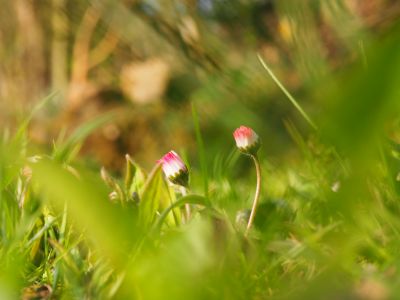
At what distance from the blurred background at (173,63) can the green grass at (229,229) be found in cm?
4

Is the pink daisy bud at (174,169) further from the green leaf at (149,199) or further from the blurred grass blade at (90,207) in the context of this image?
the blurred grass blade at (90,207)

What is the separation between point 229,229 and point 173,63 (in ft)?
4.37

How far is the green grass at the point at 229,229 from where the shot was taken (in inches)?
10.9

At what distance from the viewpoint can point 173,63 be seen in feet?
6.18

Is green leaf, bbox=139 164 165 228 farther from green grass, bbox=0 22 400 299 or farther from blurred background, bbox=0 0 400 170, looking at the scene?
blurred background, bbox=0 0 400 170

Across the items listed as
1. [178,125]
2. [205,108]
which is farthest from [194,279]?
[178,125]

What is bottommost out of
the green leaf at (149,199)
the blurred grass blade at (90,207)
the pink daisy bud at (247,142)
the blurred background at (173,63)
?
the blurred background at (173,63)

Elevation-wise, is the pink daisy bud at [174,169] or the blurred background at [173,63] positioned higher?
the pink daisy bud at [174,169]

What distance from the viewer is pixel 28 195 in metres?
0.82

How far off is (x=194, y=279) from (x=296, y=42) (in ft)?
1.41

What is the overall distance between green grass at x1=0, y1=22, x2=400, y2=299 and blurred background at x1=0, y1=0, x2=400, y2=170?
0.15ft

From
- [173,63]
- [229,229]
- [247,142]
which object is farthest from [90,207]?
[173,63]

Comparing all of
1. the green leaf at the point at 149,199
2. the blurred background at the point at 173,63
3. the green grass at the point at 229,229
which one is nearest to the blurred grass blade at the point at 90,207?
the green grass at the point at 229,229

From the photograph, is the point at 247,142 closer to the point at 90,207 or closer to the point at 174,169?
the point at 174,169
